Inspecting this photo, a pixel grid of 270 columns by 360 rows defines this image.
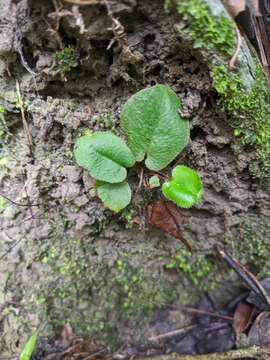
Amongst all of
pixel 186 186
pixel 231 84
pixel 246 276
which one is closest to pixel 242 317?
pixel 246 276

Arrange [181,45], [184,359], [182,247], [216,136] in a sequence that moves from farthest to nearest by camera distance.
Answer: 1. [182,247]
2. [184,359]
3. [216,136]
4. [181,45]

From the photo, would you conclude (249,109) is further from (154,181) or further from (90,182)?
(90,182)

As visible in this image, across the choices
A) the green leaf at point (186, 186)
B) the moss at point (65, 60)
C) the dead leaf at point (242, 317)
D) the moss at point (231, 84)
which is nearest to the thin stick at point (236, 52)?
the moss at point (231, 84)

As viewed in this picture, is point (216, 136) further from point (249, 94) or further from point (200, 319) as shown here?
point (200, 319)

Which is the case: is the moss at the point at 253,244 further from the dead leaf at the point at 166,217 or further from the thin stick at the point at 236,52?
the thin stick at the point at 236,52

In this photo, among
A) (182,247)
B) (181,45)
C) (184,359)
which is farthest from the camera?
(182,247)

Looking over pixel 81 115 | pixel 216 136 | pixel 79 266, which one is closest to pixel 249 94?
pixel 216 136
